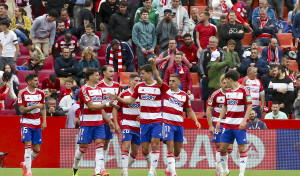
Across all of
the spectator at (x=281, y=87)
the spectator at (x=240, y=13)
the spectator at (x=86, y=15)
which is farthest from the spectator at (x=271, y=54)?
the spectator at (x=86, y=15)

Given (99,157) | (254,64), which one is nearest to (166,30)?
(254,64)

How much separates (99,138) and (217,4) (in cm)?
1029

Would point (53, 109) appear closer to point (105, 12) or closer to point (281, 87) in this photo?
point (105, 12)

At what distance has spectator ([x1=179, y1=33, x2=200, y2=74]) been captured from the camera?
76.8ft

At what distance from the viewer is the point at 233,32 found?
23.7 metres

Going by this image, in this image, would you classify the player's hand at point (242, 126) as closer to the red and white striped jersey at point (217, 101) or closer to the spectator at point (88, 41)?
the red and white striped jersey at point (217, 101)

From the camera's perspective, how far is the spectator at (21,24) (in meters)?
26.0

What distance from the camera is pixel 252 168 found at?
2086cm

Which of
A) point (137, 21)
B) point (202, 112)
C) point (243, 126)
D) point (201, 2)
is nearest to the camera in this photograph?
point (243, 126)

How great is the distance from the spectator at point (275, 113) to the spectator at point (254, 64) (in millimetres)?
1846

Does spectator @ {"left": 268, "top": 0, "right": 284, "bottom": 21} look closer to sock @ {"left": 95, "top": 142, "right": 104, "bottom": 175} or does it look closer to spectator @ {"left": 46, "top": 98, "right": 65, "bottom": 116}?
spectator @ {"left": 46, "top": 98, "right": 65, "bottom": 116}

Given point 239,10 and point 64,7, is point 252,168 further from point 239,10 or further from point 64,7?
point 64,7

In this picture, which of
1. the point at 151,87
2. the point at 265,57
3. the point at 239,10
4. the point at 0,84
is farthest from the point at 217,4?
the point at 151,87

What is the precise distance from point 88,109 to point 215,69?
618cm
